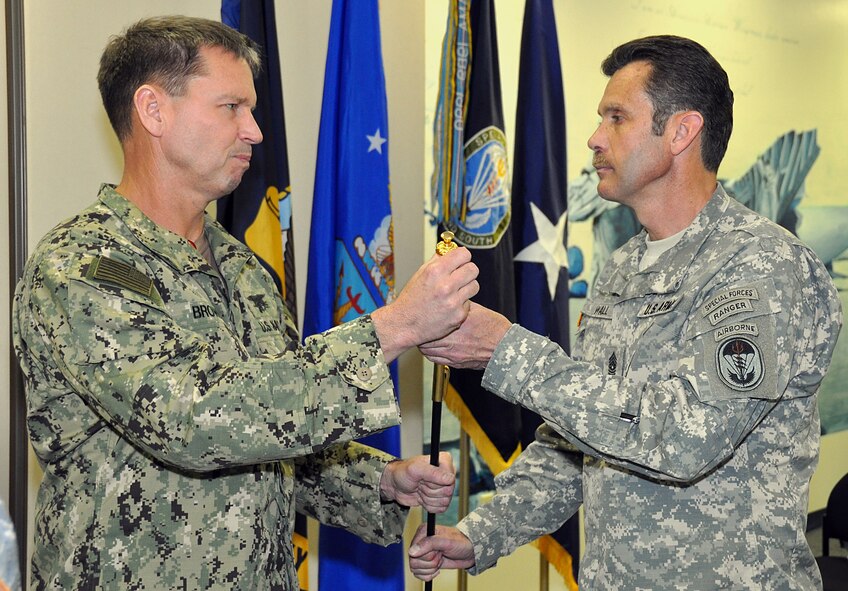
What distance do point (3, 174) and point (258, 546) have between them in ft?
4.49

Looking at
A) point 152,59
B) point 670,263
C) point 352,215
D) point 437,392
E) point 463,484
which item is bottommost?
point 463,484

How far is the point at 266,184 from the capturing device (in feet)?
9.03

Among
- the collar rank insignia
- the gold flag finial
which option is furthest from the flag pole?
the gold flag finial

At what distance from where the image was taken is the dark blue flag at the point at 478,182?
9.99ft

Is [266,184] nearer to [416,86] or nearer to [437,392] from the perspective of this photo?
[416,86]

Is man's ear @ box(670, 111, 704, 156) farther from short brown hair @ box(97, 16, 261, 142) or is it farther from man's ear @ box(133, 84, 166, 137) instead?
man's ear @ box(133, 84, 166, 137)

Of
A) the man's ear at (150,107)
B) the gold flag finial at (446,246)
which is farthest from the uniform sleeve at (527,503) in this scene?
the man's ear at (150,107)

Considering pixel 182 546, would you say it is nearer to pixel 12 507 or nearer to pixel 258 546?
pixel 258 546

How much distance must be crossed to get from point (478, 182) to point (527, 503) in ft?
4.09

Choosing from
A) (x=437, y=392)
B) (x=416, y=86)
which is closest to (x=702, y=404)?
(x=437, y=392)

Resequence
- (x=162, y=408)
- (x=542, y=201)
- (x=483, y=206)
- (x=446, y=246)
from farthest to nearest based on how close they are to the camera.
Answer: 1. (x=542, y=201)
2. (x=483, y=206)
3. (x=446, y=246)
4. (x=162, y=408)

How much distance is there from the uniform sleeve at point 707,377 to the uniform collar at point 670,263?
116 millimetres

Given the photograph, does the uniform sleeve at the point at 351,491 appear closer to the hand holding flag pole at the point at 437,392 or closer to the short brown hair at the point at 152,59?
the hand holding flag pole at the point at 437,392

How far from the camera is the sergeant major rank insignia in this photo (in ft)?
10.00
